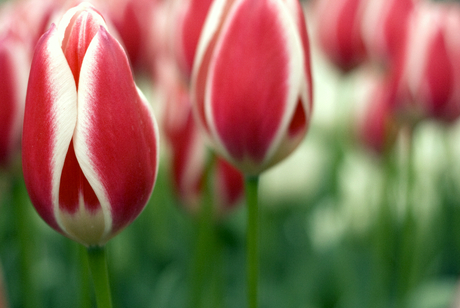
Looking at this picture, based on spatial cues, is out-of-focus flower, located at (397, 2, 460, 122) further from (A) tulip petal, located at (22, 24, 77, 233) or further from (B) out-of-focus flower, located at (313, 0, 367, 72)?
(A) tulip petal, located at (22, 24, 77, 233)

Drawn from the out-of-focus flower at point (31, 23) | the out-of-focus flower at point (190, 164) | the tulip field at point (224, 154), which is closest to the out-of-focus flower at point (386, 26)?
the tulip field at point (224, 154)

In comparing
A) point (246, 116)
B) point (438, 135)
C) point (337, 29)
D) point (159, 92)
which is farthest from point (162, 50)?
point (438, 135)

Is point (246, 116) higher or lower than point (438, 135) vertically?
higher

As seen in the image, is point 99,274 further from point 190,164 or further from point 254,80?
point 190,164

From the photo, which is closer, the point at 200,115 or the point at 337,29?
the point at 200,115

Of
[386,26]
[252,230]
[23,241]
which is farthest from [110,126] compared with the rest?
[386,26]

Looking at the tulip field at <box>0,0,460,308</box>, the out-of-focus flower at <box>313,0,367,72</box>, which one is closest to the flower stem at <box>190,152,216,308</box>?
the tulip field at <box>0,0,460,308</box>

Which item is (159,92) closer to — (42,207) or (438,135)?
(42,207)

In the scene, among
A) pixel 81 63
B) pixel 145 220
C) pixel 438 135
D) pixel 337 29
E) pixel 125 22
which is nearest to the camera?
pixel 81 63
